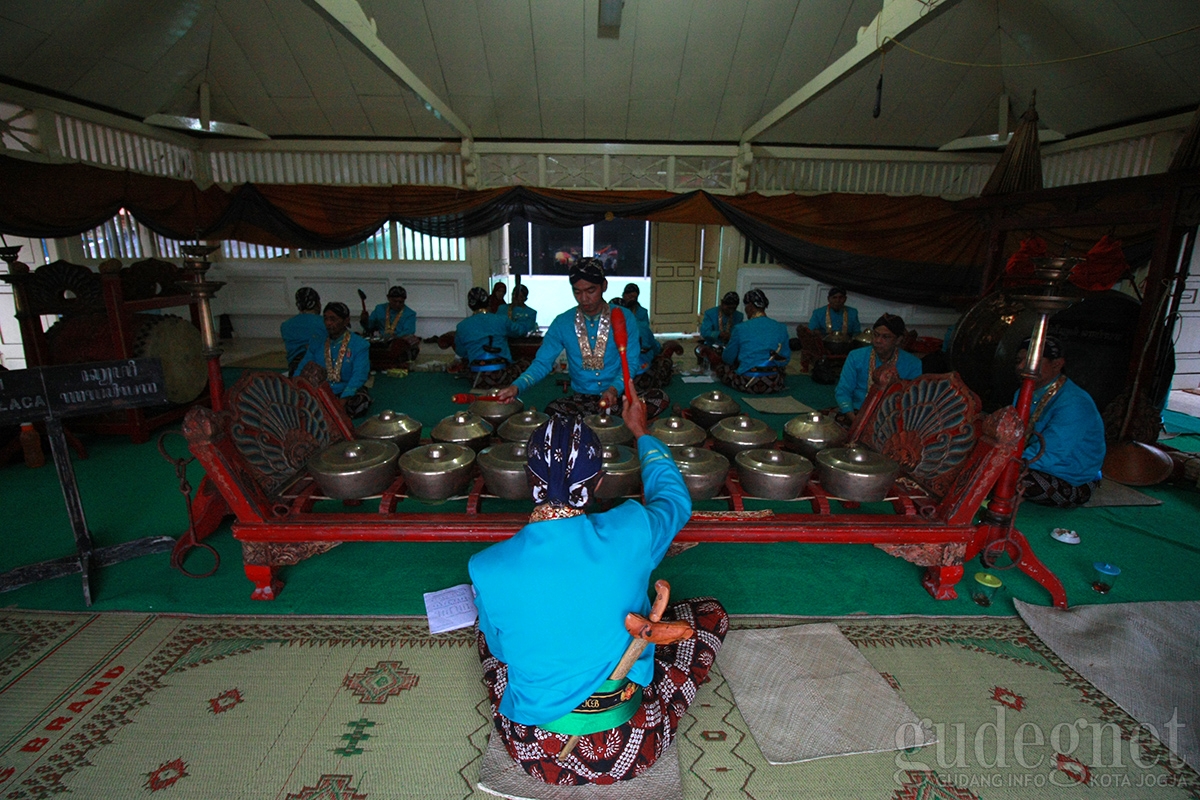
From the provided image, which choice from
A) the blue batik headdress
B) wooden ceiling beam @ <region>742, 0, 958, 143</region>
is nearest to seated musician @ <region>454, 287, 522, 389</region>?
wooden ceiling beam @ <region>742, 0, 958, 143</region>

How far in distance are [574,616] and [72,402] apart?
247 cm

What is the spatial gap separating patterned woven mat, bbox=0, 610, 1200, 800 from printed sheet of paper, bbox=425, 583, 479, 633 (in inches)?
2.2

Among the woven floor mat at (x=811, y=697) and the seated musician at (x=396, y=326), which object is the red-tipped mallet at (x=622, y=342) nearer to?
the woven floor mat at (x=811, y=697)

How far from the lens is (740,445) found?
113 inches

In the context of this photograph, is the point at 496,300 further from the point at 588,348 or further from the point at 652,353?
the point at 588,348

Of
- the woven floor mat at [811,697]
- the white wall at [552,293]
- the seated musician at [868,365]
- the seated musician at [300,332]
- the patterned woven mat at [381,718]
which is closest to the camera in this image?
the patterned woven mat at [381,718]

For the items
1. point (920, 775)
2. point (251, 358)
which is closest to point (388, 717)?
point (920, 775)

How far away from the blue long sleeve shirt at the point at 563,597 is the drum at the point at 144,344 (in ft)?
13.2

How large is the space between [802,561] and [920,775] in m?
1.24

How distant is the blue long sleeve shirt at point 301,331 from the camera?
535 cm

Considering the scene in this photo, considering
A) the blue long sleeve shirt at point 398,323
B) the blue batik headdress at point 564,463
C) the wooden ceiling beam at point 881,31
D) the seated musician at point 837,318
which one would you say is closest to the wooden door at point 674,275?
the seated musician at point 837,318

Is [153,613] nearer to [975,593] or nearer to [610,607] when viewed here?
[610,607]

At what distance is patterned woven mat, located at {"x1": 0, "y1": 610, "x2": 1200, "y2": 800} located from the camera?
176 centimetres

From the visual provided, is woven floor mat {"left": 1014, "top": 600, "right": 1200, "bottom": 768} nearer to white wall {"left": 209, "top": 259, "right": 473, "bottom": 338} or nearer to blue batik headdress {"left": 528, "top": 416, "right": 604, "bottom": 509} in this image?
blue batik headdress {"left": 528, "top": 416, "right": 604, "bottom": 509}
